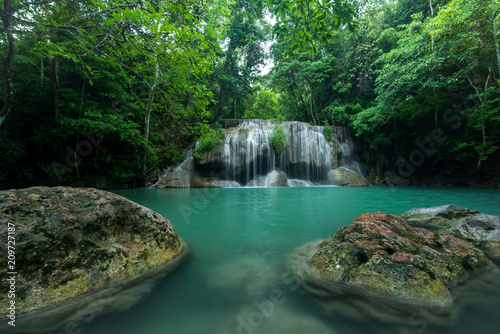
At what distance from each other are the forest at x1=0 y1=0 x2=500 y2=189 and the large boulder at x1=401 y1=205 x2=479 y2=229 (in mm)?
3846

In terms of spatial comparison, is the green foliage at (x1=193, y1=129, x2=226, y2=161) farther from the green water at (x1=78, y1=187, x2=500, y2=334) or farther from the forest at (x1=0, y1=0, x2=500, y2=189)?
the green water at (x1=78, y1=187, x2=500, y2=334)

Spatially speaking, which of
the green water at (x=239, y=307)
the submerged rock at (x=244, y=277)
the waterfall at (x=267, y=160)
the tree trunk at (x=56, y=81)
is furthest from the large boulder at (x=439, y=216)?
the tree trunk at (x=56, y=81)

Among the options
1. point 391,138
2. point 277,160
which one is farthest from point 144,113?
point 391,138

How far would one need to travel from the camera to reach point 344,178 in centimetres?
1479

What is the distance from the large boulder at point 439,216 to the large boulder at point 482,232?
711 millimetres

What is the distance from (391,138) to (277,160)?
9.73 m

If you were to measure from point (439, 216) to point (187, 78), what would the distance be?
18.0 feet

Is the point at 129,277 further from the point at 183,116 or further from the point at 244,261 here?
the point at 183,116

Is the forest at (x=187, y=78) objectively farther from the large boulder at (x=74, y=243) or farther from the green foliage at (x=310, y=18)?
the large boulder at (x=74, y=243)

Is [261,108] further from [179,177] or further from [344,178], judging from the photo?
[179,177]

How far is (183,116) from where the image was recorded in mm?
4031

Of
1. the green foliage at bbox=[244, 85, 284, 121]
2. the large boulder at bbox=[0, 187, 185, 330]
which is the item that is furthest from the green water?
the green foliage at bbox=[244, 85, 284, 121]

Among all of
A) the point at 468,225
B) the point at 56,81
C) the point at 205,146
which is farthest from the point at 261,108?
the point at 468,225

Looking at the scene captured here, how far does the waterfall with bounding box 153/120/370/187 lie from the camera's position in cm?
1408
